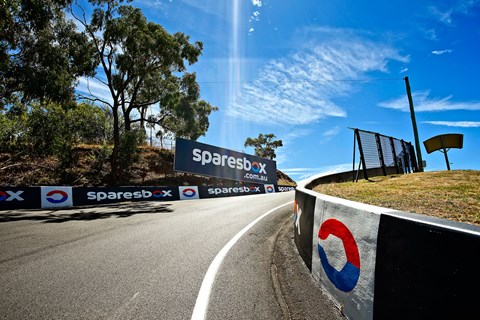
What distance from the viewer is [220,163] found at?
93.2 feet

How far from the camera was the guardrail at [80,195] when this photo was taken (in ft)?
40.5

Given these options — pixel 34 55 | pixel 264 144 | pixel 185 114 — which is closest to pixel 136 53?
pixel 34 55

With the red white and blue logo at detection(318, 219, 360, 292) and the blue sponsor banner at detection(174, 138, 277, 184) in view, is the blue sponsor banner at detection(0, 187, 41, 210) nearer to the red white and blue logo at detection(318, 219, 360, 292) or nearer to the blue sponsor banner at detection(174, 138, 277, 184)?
the blue sponsor banner at detection(174, 138, 277, 184)

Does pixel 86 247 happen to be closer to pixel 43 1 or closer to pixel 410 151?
pixel 43 1

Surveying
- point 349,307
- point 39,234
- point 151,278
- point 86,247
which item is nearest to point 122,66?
point 39,234

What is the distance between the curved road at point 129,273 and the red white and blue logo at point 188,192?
12616 millimetres

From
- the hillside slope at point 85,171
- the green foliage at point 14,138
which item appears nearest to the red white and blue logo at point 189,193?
the hillside slope at point 85,171

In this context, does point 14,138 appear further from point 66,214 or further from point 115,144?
point 66,214

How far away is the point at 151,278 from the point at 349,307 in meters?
2.55

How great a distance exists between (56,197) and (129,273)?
41.1 ft

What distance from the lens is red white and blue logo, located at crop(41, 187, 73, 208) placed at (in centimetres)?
1307

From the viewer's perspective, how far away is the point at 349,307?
2.59m

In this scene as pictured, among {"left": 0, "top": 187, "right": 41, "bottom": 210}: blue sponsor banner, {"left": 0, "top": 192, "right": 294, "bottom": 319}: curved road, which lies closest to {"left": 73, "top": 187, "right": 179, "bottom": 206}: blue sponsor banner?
{"left": 0, "top": 187, "right": 41, "bottom": 210}: blue sponsor banner

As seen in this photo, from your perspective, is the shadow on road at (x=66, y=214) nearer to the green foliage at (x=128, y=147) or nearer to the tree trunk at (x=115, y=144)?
the tree trunk at (x=115, y=144)
